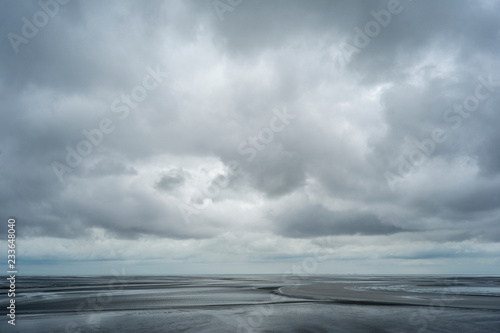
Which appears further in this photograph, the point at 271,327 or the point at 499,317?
the point at 499,317

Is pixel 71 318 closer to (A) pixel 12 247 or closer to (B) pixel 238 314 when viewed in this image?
(A) pixel 12 247

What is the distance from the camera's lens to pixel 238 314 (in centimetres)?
2908

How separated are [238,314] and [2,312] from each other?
23384mm

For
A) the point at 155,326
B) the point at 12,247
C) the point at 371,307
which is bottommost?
the point at 371,307

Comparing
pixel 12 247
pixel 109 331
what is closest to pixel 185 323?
pixel 109 331

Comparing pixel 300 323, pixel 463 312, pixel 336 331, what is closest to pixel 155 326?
pixel 300 323

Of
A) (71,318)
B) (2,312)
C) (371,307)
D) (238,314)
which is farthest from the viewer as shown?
(371,307)

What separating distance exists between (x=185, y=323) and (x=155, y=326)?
89.2 inches

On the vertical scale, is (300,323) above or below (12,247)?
below

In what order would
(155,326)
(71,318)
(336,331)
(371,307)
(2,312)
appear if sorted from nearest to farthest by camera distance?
1. (336,331)
2. (155,326)
3. (71,318)
4. (2,312)
5. (371,307)

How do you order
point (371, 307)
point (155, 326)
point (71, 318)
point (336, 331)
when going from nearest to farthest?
point (336, 331) → point (155, 326) → point (71, 318) → point (371, 307)

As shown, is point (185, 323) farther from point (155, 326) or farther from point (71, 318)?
point (71, 318)

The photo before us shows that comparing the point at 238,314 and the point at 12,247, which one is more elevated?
the point at 12,247

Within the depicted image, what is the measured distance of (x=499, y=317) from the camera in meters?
28.1
